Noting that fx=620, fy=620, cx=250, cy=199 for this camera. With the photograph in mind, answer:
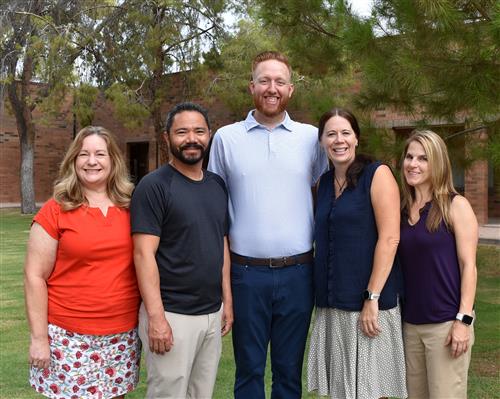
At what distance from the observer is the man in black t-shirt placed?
2668 mm

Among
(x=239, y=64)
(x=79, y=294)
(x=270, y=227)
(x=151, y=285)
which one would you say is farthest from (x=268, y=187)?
(x=239, y=64)

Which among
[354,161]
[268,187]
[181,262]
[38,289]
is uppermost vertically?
[354,161]

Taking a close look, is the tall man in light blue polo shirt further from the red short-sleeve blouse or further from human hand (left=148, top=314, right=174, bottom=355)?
the red short-sleeve blouse

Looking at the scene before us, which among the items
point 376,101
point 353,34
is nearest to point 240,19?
point 376,101

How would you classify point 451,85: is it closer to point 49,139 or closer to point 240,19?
point 240,19

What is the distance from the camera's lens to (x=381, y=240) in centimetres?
275

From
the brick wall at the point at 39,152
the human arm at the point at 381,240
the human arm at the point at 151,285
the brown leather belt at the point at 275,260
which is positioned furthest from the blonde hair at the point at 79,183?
the brick wall at the point at 39,152

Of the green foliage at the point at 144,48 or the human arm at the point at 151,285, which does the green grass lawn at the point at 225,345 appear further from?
the green foliage at the point at 144,48

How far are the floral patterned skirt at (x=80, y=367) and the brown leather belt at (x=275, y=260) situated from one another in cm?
70

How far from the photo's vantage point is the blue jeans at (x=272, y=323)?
3062 millimetres

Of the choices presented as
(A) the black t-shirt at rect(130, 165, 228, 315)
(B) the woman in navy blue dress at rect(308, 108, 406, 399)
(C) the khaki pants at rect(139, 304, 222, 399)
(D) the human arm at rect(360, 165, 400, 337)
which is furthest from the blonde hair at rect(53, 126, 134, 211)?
(D) the human arm at rect(360, 165, 400, 337)

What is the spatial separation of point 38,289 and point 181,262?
614 mm

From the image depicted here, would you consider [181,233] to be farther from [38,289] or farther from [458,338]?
[458,338]

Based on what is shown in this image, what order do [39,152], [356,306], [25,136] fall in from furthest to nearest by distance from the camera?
[39,152] → [25,136] → [356,306]
